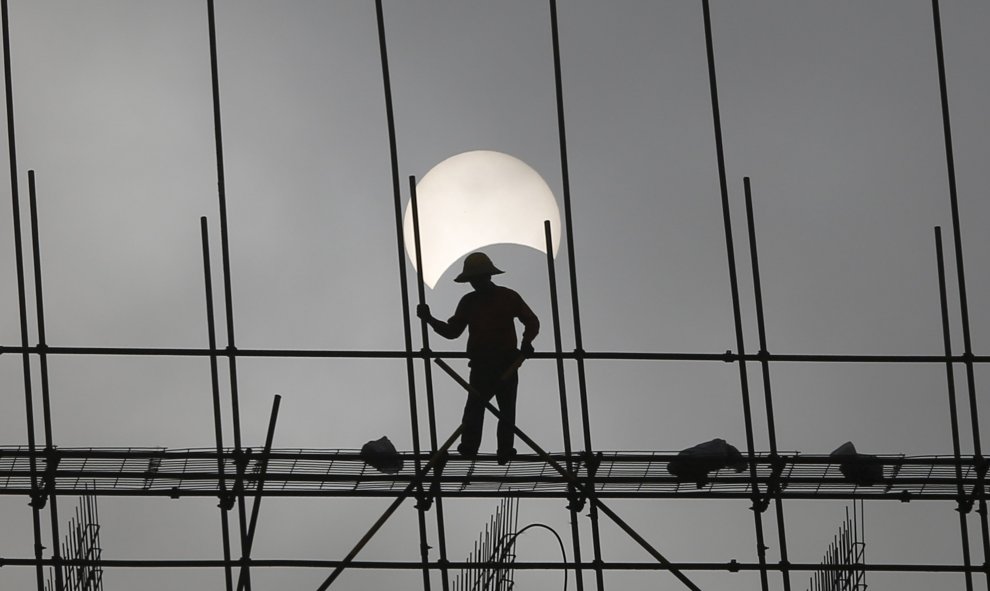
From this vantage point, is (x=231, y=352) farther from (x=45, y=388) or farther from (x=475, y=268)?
(x=475, y=268)

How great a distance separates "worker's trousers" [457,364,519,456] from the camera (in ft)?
41.1

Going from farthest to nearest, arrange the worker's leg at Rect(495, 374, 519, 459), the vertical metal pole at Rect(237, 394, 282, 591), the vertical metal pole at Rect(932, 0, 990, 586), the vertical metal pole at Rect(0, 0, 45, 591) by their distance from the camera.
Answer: the vertical metal pole at Rect(932, 0, 990, 586) → the worker's leg at Rect(495, 374, 519, 459) → the vertical metal pole at Rect(0, 0, 45, 591) → the vertical metal pole at Rect(237, 394, 282, 591)

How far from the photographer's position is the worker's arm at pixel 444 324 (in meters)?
12.3

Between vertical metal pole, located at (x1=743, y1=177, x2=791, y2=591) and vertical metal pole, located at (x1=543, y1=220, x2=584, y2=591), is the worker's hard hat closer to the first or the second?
vertical metal pole, located at (x1=543, y1=220, x2=584, y2=591)

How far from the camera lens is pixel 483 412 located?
41.4ft

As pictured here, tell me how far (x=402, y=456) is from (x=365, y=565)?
90 cm

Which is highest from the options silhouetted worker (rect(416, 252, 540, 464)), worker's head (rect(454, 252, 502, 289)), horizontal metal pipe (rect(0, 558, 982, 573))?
worker's head (rect(454, 252, 502, 289))

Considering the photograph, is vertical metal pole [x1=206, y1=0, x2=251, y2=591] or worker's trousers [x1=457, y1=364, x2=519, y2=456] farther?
worker's trousers [x1=457, y1=364, x2=519, y2=456]

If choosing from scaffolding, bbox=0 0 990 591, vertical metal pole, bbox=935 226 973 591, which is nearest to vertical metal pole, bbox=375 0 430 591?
scaffolding, bbox=0 0 990 591

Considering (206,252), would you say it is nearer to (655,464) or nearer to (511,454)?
(511,454)

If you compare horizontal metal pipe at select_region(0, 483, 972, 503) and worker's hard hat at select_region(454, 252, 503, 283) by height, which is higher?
worker's hard hat at select_region(454, 252, 503, 283)

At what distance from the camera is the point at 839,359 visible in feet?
43.0

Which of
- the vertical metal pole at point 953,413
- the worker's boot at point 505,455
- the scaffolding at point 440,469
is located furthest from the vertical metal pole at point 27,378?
the vertical metal pole at point 953,413

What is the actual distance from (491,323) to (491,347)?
0.63ft
